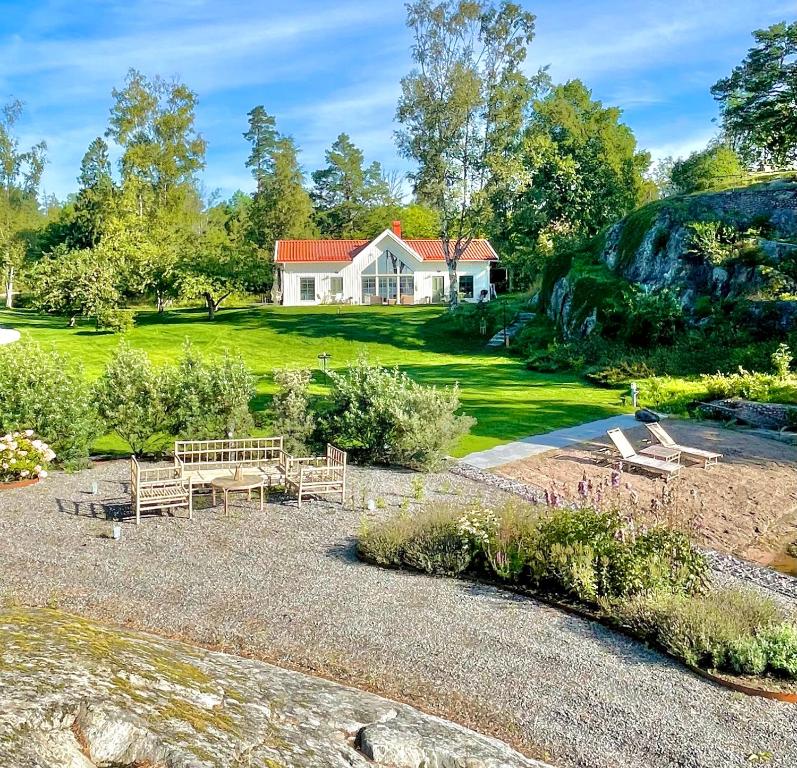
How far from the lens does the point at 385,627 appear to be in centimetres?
714

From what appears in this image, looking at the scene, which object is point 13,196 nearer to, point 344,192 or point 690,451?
point 344,192

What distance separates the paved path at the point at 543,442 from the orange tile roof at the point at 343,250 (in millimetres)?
33908

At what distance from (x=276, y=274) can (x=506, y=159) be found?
20746 mm

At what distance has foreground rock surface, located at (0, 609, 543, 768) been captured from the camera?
4000 mm

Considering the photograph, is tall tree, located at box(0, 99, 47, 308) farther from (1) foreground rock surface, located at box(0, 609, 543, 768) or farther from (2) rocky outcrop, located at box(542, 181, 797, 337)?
(1) foreground rock surface, located at box(0, 609, 543, 768)

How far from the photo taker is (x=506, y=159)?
37.4 m

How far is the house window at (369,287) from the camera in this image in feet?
167

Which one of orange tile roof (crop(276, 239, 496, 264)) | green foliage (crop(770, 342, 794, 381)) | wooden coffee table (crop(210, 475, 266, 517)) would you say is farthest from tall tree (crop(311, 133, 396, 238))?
A: wooden coffee table (crop(210, 475, 266, 517))

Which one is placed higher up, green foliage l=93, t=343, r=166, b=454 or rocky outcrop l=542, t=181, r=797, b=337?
rocky outcrop l=542, t=181, r=797, b=337

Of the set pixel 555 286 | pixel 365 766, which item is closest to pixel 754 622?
pixel 365 766

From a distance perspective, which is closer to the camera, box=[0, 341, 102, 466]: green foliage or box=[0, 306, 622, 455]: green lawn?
box=[0, 341, 102, 466]: green foliage

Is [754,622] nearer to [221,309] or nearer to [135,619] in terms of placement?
[135,619]

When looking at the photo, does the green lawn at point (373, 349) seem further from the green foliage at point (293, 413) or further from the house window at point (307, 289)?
the house window at point (307, 289)

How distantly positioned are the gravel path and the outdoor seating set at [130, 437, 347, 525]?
0.37m
